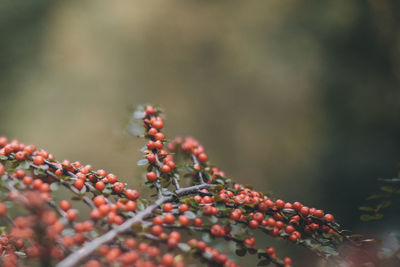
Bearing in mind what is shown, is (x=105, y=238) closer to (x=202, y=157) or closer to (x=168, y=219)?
(x=168, y=219)

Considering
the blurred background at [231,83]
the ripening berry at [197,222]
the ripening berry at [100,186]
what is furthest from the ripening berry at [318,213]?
the blurred background at [231,83]

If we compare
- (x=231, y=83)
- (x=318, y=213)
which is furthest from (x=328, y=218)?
(x=231, y=83)

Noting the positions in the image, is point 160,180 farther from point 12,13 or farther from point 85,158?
point 12,13

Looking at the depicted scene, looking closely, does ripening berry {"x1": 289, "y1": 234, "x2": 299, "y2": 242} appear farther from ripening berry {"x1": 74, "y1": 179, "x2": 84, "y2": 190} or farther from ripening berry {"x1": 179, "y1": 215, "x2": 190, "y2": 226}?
ripening berry {"x1": 74, "y1": 179, "x2": 84, "y2": 190}

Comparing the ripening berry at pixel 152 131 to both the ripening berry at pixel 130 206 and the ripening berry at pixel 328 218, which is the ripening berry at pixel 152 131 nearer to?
the ripening berry at pixel 130 206

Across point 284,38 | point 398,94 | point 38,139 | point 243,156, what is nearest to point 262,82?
point 284,38

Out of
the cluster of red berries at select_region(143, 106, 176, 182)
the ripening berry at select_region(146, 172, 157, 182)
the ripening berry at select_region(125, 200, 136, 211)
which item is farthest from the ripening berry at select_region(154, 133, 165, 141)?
the ripening berry at select_region(125, 200, 136, 211)

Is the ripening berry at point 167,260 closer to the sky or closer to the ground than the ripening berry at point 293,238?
closer to the ground
